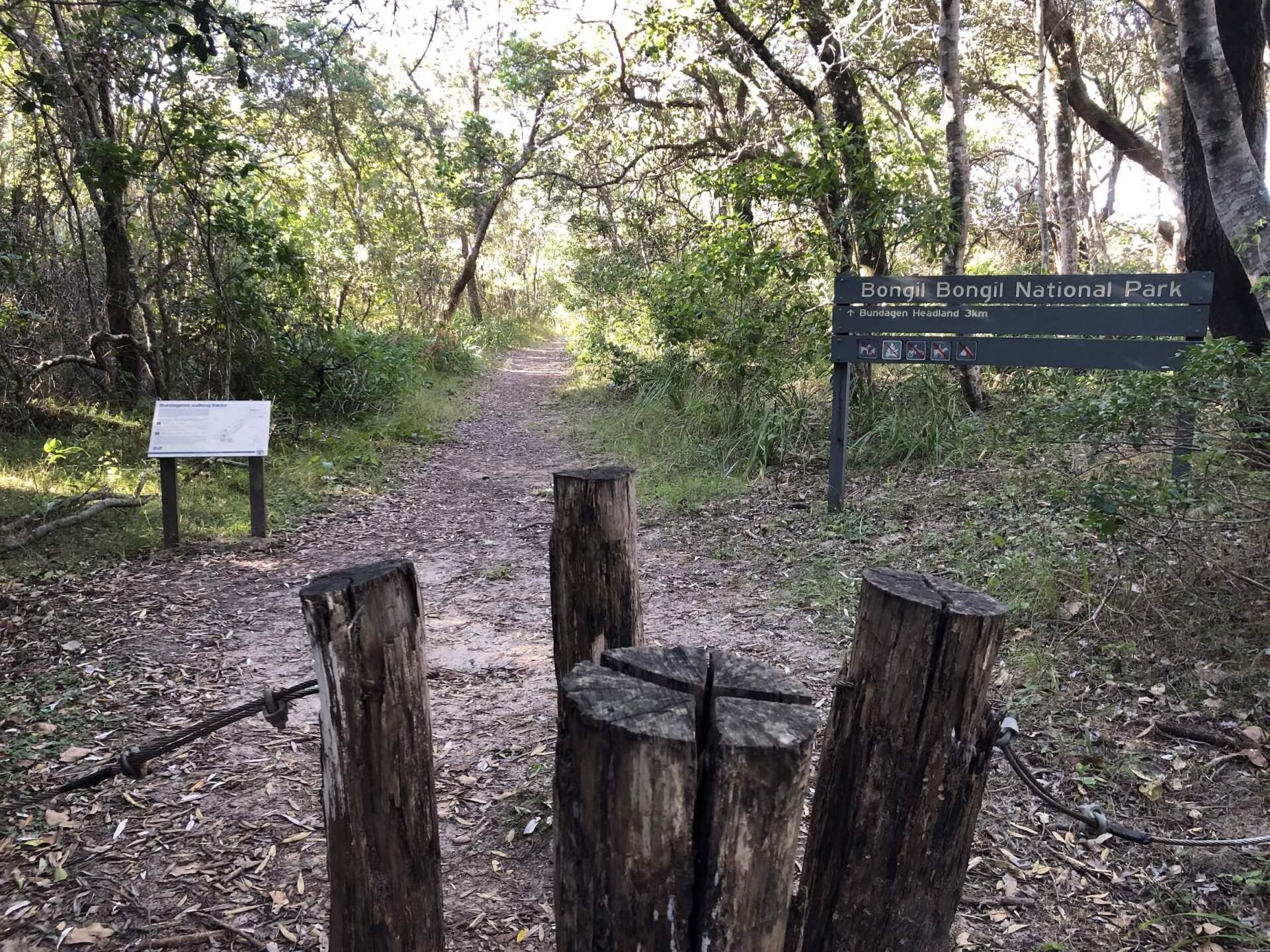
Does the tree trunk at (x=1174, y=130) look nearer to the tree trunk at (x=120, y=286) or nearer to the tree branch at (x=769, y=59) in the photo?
the tree branch at (x=769, y=59)

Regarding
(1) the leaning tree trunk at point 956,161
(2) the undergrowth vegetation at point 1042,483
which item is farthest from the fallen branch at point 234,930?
(1) the leaning tree trunk at point 956,161

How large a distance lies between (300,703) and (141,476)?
4403mm

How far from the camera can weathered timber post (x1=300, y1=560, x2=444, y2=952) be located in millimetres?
1861

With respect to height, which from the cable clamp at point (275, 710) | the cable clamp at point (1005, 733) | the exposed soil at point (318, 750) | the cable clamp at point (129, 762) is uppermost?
the cable clamp at point (1005, 733)

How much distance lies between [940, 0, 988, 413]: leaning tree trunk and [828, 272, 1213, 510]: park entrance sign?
4.58ft

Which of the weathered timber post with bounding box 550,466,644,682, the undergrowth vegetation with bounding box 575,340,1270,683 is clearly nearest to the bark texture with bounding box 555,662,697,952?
the weathered timber post with bounding box 550,466,644,682

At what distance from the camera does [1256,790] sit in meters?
3.02

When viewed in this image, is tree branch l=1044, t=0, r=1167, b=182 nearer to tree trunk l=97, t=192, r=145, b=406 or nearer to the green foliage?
the green foliage

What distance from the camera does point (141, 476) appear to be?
7.31 meters

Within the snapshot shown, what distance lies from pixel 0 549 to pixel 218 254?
14.8ft

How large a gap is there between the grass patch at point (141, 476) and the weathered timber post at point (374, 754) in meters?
4.81

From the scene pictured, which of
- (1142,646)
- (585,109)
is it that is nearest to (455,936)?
(1142,646)

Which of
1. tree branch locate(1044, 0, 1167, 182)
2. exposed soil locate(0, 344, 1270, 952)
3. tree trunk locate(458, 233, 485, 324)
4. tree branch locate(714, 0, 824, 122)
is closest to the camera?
exposed soil locate(0, 344, 1270, 952)

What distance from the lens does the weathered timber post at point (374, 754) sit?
1.86 m
